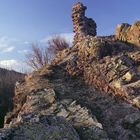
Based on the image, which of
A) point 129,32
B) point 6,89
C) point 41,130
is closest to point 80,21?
point 129,32

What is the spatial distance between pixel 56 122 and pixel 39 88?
2.94 metres

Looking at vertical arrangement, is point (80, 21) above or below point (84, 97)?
above

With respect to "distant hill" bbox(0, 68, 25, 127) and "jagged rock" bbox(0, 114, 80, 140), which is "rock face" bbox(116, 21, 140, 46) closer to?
"distant hill" bbox(0, 68, 25, 127)

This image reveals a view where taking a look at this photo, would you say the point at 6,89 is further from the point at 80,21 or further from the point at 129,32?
the point at 129,32

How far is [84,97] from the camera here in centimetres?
862

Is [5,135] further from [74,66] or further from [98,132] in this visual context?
[74,66]

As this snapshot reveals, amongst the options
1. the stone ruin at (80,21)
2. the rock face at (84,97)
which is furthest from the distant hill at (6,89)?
the rock face at (84,97)

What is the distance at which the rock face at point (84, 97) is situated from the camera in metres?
5.94

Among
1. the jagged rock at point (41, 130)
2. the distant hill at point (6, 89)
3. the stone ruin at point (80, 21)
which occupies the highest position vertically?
the stone ruin at point (80, 21)

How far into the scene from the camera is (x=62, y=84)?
30.6 feet

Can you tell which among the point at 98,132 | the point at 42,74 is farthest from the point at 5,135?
the point at 42,74

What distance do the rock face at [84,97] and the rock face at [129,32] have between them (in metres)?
0.28

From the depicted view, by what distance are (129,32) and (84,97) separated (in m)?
3.58

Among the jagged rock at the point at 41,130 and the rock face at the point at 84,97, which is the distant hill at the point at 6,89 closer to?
the rock face at the point at 84,97
